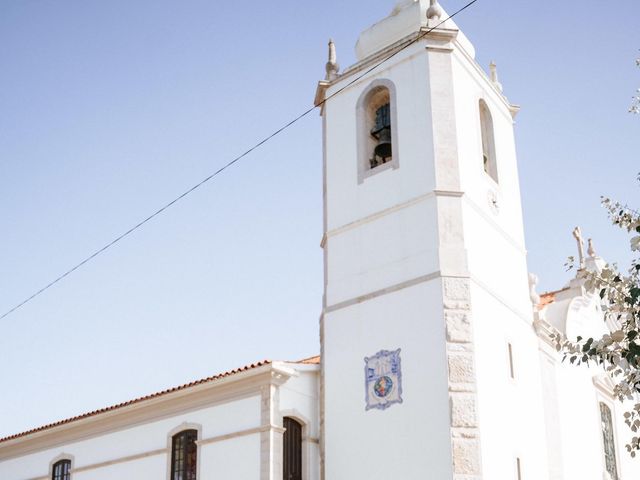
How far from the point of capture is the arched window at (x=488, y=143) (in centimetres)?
1880

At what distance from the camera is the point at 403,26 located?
18.9 m

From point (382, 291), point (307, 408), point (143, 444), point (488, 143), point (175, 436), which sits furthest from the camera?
point (488, 143)

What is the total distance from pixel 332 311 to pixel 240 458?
10.1 ft

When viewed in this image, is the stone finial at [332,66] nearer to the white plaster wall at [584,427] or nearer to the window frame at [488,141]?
the window frame at [488,141]

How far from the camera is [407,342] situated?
52.1ft

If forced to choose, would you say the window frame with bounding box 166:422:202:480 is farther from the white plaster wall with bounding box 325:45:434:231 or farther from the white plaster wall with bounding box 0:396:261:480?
the white plaster wall with bounding box 325:45:434:231

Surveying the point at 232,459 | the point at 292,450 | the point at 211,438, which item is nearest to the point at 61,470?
the point at 211,438

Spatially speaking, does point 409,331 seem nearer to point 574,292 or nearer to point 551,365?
point 551,365

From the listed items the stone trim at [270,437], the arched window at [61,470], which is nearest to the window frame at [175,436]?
the stone trim at [270,437]

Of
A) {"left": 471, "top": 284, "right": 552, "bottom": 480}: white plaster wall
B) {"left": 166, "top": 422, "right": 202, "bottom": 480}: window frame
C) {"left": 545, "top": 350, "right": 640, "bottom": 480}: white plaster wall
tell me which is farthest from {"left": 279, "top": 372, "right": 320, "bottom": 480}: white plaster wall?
{"left": 545, "top": 350, "right": 640, "bottom": 480}: white plaster wall

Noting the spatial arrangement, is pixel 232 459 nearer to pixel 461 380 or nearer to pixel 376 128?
pixel 461 380

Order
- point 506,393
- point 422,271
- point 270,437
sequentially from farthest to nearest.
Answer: point 506,393 → point 422,271 → point 270,437

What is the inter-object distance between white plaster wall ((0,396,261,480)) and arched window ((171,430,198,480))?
191 millimetres

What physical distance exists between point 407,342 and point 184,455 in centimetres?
498
